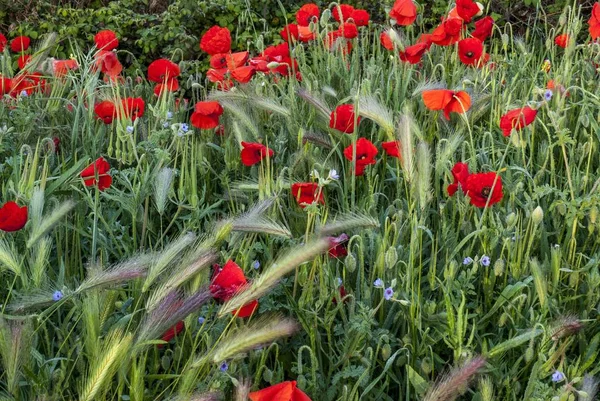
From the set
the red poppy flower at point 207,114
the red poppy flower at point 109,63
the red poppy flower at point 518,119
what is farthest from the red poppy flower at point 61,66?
the red poppy flower at point 518,119

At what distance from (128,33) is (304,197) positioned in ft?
9.23

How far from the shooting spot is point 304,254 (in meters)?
1.51

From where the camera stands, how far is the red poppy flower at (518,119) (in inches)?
87.3

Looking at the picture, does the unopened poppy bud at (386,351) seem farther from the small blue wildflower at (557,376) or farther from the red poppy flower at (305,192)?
the red poppy flower at (305,192)

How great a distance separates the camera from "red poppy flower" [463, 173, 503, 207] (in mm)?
1964

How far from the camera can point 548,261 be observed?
2.08 meters

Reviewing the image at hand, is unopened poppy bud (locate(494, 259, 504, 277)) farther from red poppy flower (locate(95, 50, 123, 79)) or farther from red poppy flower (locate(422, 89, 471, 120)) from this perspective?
red poppy flower (locate(95, 50, 123, 79))

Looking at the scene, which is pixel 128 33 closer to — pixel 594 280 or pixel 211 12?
pixel 211 12

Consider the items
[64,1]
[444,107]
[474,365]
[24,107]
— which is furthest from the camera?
[64,1]

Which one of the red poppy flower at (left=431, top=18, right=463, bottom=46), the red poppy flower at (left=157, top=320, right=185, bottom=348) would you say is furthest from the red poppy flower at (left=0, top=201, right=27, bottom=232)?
the red poppy flower at (left=431, top=18, right=463, bottom=46)

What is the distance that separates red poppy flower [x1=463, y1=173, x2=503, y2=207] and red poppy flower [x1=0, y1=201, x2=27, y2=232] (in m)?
0.93

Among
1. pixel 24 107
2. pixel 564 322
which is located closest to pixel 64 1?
pixel 24 107

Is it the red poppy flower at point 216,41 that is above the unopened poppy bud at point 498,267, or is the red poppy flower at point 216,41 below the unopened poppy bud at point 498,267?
above

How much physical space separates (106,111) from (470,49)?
118 centimetres
